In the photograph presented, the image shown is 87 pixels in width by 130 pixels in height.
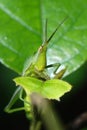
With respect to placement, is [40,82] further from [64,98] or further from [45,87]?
[64,98]

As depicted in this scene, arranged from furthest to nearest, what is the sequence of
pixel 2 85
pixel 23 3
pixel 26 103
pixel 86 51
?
pixel 2 85 < pixel 23 3 < pixel 86 51 < pixel 26 103

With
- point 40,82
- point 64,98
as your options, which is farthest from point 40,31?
point 64,98

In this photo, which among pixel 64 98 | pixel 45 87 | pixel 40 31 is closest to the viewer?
pixel 45 87

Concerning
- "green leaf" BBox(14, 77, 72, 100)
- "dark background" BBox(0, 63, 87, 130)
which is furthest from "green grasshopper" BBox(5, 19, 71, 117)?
"dark background" BBox(0, 63, 87, 130)

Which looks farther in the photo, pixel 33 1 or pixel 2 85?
pixel 2 85

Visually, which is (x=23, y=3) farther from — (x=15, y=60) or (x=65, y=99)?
(x=65, y=99)

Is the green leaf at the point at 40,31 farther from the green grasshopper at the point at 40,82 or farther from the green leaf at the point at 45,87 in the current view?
the green leaf at the point at 45,87

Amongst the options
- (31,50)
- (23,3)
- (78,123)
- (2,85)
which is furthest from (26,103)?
(2,85)
